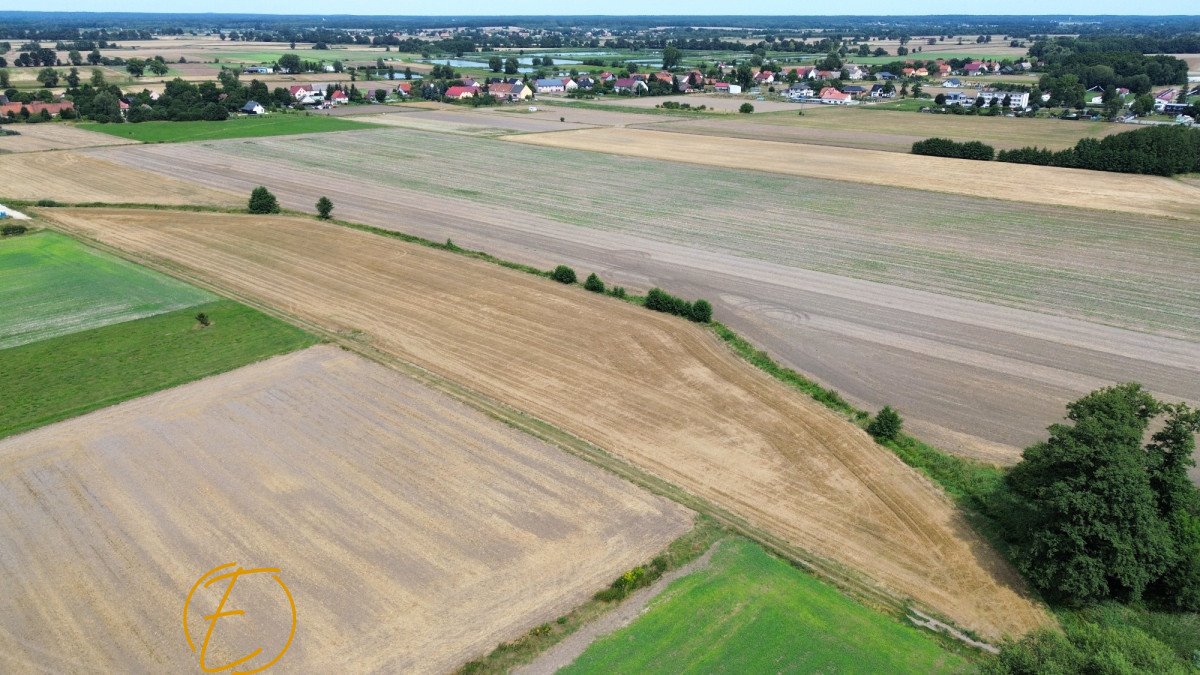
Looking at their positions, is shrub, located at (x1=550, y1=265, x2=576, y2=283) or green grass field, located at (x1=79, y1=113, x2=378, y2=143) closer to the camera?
shrub, located at (x1=550, y1=265, x2=576, y2=283)

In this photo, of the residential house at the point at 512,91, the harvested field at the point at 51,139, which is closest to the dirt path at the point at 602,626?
the harvested field at the point at 51,139

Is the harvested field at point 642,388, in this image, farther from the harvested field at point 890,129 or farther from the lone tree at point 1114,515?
the harvested field at point 890,129

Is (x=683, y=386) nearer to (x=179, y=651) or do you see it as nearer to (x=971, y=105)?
(x=179, y=651)

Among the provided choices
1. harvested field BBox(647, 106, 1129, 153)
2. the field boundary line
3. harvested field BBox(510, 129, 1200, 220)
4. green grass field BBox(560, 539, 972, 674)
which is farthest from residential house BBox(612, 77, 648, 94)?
green grass field BBox(560, 539, 972, 674)

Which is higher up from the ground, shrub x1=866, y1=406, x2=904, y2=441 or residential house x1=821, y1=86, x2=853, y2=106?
residential house x1=821, y1=86, x2=853, y2=106

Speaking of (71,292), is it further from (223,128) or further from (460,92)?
(460,92)

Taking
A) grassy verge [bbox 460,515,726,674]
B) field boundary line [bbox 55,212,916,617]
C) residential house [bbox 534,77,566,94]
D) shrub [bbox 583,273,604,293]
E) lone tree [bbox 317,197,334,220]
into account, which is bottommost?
grassy verge [bbox 460,515,726,674]

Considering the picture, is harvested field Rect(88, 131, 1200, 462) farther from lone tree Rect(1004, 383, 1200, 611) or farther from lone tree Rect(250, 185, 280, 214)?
lone tree Rect(1004, 383, 1200, 611)

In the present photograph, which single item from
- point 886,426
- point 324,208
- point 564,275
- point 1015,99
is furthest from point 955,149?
point 886,426
